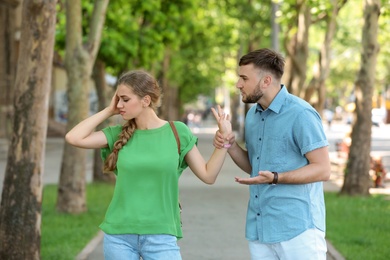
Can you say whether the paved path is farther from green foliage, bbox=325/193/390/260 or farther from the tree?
the tree

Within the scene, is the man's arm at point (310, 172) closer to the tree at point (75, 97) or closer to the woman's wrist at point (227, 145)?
the woman's wrist at point (227, 145)

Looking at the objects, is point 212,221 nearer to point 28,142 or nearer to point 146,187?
point 28,142

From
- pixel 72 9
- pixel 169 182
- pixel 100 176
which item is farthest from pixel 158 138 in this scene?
pixel 100 176

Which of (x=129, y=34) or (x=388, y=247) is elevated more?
(x=129, y=34)

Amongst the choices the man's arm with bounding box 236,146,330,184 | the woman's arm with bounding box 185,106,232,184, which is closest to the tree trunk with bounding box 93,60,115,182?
the woman's arm with bounding box 185,106,232,184

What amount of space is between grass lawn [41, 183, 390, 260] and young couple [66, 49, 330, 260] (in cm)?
528

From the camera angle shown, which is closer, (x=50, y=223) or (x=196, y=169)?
(x=196, y=169)

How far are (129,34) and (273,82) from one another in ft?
58.3

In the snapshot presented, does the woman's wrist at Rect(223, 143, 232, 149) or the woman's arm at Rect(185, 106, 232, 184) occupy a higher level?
the woman's wrist at Rect(223, 143, 232, 149)

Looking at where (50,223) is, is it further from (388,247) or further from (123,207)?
(123,207)

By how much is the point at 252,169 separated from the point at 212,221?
30.5 feet

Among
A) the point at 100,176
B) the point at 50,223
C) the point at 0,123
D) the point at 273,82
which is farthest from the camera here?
the point at 0,123

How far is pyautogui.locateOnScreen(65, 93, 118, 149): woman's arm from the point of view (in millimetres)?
5586

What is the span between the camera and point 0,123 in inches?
1572
